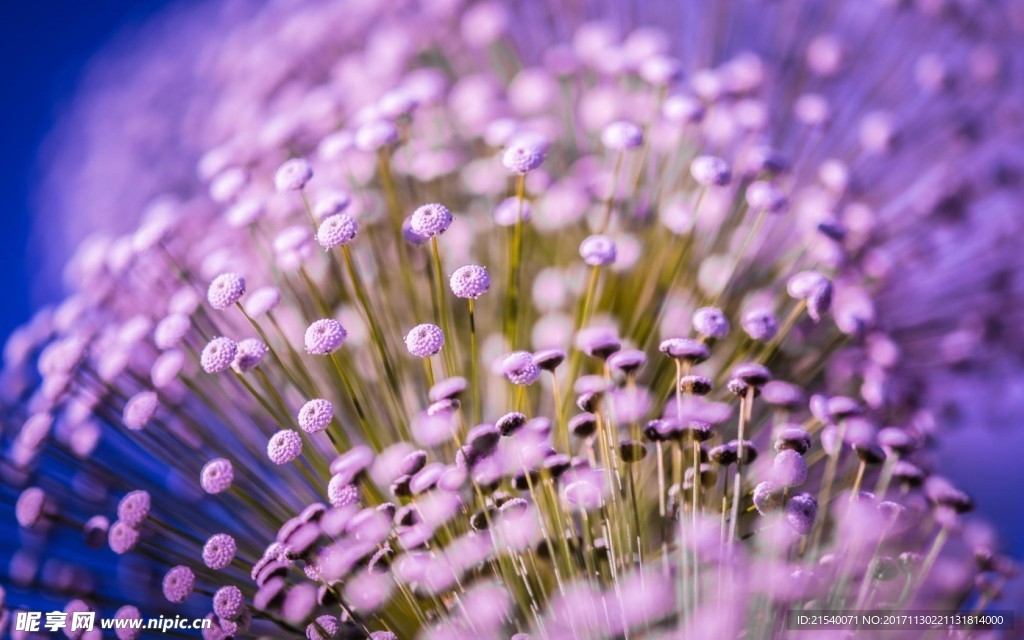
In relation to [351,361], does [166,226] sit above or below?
above

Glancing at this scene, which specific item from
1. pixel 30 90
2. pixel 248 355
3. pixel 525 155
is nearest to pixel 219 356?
pixel 248 355

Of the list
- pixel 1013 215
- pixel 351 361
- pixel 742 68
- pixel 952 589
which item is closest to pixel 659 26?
pixel 742 68

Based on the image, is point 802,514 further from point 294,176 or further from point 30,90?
point 30,90

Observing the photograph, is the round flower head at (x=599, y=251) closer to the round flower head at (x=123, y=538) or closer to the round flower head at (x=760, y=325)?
the round flower head at (x=760, y=325)

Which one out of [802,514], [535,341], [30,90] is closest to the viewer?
[802,514]

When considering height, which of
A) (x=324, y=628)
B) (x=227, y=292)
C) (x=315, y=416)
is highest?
(x=227, y=292)

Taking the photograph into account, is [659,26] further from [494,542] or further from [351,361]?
[494,542]

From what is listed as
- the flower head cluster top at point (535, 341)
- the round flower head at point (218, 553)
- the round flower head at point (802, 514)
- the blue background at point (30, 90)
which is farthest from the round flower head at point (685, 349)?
the blue background at point (30, 90)

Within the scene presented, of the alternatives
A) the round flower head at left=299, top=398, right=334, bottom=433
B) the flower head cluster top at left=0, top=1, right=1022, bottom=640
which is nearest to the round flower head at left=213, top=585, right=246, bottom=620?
the flower head cluster top at left=0, top=1, right=1022, bottom=640

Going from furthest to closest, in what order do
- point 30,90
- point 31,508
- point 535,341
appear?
point 30,90 < point 535,341 < point 31,508
